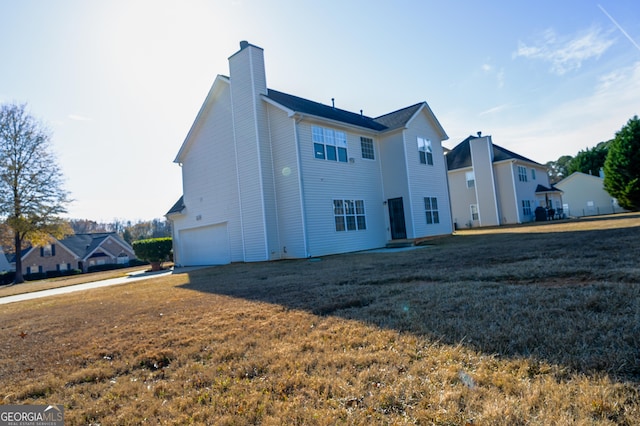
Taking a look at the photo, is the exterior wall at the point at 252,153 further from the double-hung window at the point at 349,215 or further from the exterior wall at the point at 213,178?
→ the double-hung window at the point at 349,215

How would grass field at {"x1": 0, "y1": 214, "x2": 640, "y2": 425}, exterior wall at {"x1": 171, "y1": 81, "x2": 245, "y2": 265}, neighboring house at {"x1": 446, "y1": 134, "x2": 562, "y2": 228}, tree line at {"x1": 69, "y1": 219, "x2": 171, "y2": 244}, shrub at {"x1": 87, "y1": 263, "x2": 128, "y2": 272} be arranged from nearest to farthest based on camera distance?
1. grass field at {"x1": 0, "y1": 214, "x2": 640, "y2": 425}
2. exterior wall at {"x1": 171, "y1": 81, "x2": 245, "y2": 265}
3. neighboring house at {"x1": 446, "y1": 134, "x2": 562, "y2": 228}
4. shrub at {"x1": 87, "y1": 263, "x2": 128, "y2": 272}
5. tree line at {"x1": 69, "y1": 219, "x2": 171, "y2": 244}

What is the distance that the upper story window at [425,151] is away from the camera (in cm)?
1971

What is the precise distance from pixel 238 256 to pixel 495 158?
937 inches

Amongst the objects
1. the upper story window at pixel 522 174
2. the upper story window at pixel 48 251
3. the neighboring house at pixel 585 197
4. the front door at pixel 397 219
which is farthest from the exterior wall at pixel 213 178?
the neighboring house at pixel 585 197

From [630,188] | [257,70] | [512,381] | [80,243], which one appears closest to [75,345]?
[512,381]

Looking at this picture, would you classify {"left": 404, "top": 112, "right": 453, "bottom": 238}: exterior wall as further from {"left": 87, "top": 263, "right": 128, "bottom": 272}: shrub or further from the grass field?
{"left": 87, "top": 263, "right": 128, "bottom": 272}: shrub

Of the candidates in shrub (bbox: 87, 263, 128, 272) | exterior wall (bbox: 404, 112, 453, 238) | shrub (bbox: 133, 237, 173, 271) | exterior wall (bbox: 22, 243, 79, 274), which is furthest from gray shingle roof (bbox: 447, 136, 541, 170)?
exterior wall (bbox: 22, 243, 79, 274)

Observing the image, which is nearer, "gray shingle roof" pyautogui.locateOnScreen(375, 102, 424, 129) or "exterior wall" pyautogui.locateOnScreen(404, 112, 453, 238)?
"exterior wall" pyautogui.locateOnScreen(404, 112, 453, 238)

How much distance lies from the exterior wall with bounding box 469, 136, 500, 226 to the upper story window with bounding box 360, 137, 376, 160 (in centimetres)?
1527

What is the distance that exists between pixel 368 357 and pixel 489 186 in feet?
98.6

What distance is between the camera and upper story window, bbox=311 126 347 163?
614 inches

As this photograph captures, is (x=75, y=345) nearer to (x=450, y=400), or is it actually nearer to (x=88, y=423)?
(x=88, y=423)

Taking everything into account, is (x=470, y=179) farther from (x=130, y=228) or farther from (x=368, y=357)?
(x=130, y=228)

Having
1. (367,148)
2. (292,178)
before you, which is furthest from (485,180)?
(292,178)
